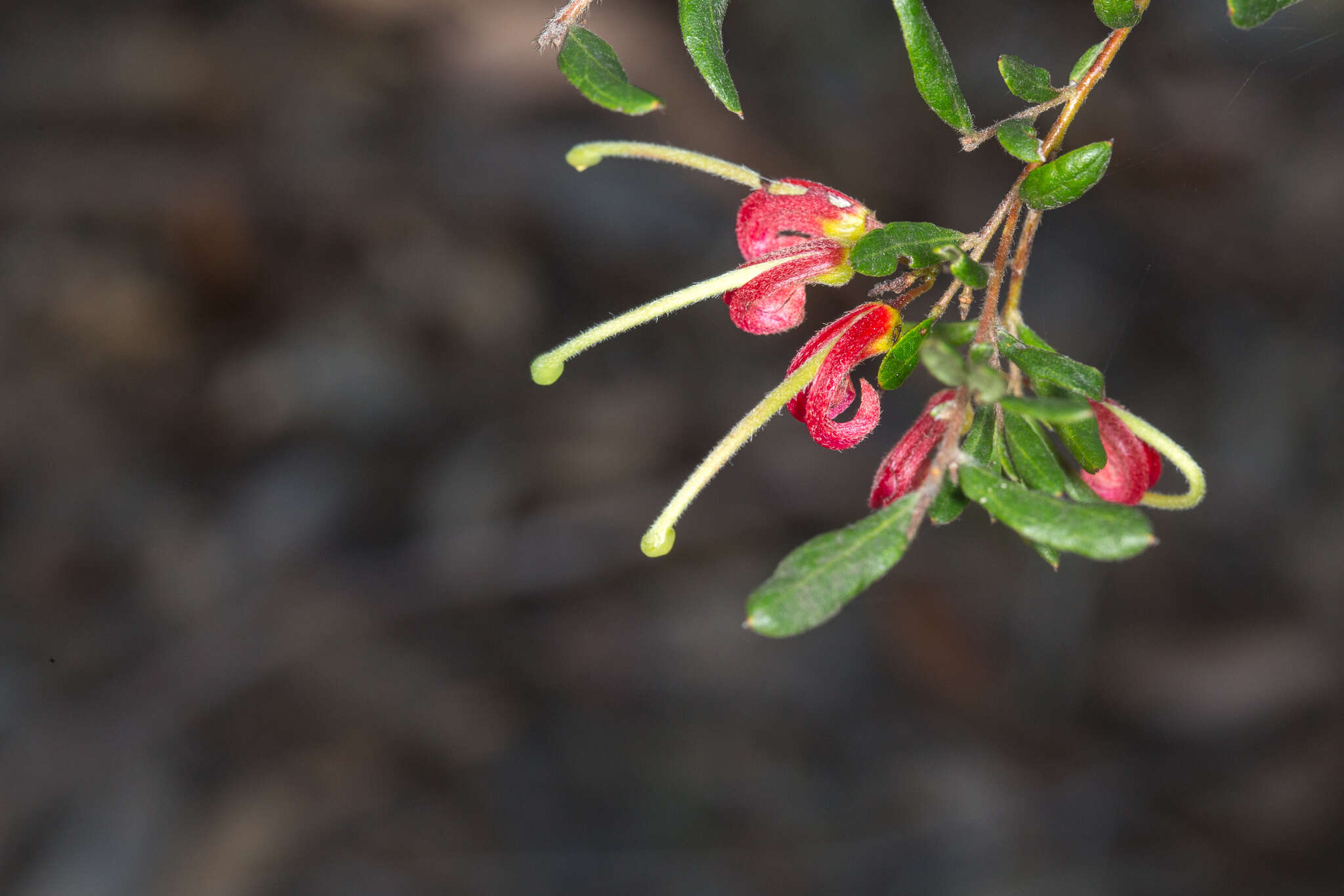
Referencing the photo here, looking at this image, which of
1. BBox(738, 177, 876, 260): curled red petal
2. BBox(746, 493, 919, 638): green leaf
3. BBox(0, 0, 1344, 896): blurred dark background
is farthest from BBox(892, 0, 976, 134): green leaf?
BBox(0, 0, 1344, 896): blurred dark background

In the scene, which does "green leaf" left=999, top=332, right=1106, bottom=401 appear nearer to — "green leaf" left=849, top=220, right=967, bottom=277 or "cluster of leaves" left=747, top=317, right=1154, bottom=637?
"cluster of leaves" left=747, top=317, right=1154, bottom=637

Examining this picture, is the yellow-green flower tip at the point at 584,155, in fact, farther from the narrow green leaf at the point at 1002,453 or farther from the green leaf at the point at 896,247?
the narrow green leaf at the point at 1002,453

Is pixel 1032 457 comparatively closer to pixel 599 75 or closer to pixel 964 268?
pixel 964 268

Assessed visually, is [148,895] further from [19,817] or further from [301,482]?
[301,482]

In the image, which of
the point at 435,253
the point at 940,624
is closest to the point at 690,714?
the point at 940,624

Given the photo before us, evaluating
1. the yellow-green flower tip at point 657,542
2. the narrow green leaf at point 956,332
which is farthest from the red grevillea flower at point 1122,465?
the yellow-green flower tip at point 657,542

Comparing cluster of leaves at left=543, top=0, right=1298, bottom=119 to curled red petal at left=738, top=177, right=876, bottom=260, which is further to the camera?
curled red petal at left=738, top=177, right=876, bottom=260

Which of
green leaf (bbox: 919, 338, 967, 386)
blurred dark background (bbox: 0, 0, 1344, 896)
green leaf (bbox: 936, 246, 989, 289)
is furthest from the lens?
blurred dark background (bbox: 0, 0, 1344, 896)
